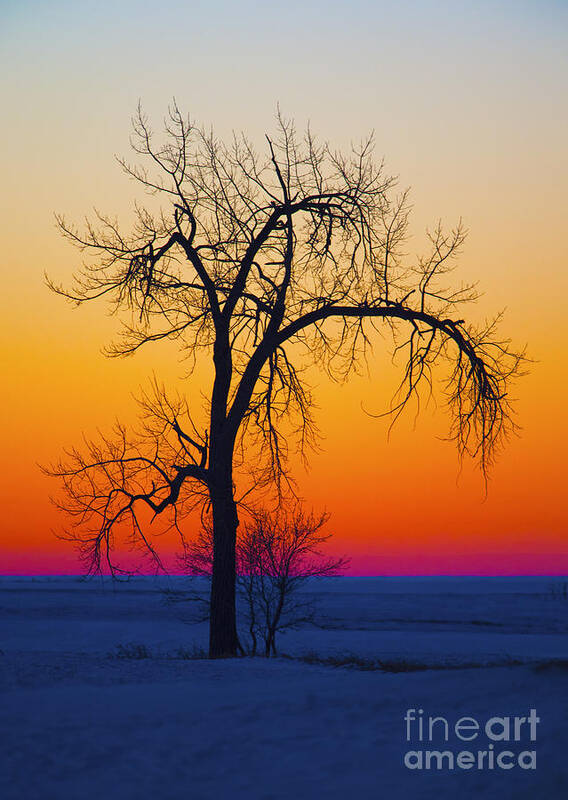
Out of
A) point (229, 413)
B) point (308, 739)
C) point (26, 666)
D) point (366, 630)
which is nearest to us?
point (308, 739)

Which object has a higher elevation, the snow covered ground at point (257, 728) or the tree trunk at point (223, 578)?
the tree trunk at point (223, 578)

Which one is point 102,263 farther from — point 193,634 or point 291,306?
point 193,634

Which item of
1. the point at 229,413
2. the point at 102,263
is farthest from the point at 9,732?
the point at 102,263

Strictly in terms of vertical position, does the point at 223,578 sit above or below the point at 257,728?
above

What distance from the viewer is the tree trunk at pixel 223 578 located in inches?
708

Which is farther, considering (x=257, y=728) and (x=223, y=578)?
(x=223, y=578)

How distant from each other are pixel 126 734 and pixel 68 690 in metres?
2.63

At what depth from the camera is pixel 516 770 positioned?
8305 mm

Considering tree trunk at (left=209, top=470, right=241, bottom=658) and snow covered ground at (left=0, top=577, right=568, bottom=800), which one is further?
tree trunk at (left=209, top=470, right=241, bottom=658)

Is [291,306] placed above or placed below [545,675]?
above

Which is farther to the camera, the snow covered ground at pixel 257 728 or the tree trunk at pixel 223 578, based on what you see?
the tree trunk at pixel 223 578

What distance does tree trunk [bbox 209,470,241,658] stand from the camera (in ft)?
59.0

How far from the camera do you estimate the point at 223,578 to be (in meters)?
18.0

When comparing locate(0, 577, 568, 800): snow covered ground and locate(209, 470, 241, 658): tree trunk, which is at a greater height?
locate(209, 470, 241, 658): tree trunk
